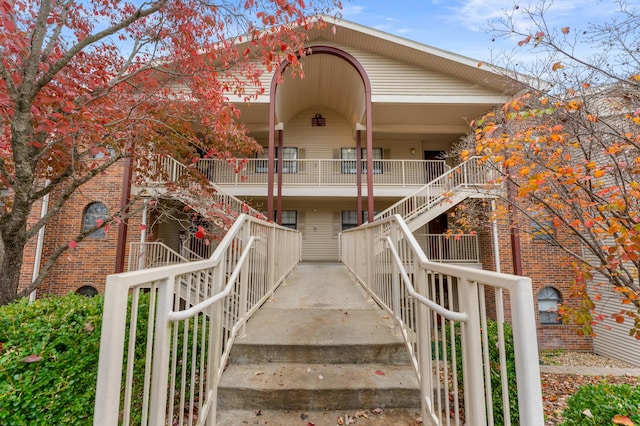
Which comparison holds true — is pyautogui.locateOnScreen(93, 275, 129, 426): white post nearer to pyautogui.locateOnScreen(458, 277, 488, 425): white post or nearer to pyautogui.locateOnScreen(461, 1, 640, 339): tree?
pyautogui.locateOnScreen(458, 277, 488, 425): white post

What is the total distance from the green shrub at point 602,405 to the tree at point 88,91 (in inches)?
179

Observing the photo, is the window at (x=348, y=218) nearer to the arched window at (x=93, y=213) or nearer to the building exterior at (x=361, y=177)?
the building exterior at (x=361, y=177)

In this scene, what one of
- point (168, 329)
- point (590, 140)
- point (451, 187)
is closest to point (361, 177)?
point (451, 187)

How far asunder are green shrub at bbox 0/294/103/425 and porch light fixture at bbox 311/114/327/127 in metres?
12.0

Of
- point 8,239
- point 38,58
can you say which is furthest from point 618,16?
point 8,239

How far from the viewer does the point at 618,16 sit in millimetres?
3359

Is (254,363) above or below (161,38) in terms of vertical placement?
below

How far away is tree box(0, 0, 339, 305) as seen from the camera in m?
2.98

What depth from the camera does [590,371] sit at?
24.3ft

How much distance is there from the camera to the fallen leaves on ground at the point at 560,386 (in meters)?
4.76

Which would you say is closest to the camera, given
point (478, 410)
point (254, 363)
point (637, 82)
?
point (478, 410)

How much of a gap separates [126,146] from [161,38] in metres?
1.81

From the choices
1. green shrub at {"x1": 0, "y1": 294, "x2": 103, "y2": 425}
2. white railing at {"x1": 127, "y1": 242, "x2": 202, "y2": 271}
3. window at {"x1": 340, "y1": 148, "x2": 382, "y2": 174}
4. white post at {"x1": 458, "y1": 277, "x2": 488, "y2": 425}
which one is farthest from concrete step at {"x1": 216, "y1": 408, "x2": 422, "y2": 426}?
window at {"x1": 340, "y1": 148, "x2": 382, "y2": 174}

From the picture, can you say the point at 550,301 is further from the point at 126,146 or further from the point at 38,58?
the point at 38,58
